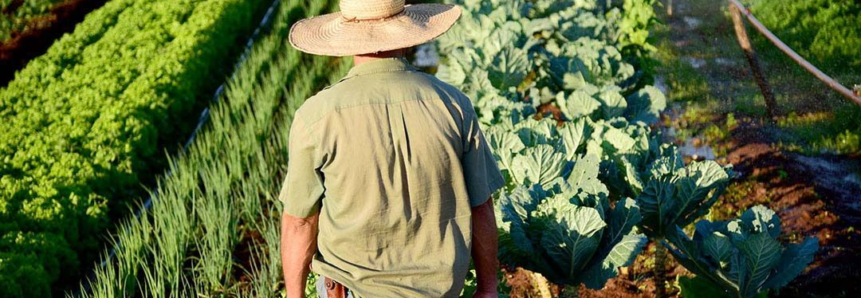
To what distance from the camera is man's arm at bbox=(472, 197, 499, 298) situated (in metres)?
2.12

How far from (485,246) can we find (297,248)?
0.49 meters

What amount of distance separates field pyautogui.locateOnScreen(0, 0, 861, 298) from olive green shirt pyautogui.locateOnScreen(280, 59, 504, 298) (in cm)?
81

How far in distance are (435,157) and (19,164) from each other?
3.20 metres

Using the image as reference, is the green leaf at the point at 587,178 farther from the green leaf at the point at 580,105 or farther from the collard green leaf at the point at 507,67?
the collard green leaf at the point at 507,67

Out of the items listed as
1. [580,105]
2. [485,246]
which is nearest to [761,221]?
[485,246]

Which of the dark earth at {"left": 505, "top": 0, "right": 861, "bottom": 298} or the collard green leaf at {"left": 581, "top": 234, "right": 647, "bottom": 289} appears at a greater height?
the collard green leaf at {"left": 581, "top": 234, "right": 647, "bottom": 289}

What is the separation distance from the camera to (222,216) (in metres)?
3.77

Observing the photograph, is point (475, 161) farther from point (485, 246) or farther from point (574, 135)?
point (574, 135)

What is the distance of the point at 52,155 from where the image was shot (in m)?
4.43

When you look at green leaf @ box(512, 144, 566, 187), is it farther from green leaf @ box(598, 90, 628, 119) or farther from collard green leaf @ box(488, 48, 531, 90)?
collard green leaf @ box(488, 48, 531, 90)

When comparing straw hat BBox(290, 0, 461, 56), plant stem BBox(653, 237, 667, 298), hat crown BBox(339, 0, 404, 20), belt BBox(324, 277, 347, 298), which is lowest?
plant stem BBox(653, 237, 667, 298)

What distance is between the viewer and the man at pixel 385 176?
1958 millimetres

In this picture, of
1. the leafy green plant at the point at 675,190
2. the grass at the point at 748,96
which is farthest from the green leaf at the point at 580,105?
the grass at the point at 748,96

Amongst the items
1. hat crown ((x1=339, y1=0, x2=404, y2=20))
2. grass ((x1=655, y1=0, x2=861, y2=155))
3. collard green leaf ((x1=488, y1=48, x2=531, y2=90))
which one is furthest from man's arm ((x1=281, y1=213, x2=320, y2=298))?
grass ((x1=655, y1=0, x2=861, y2=155))
